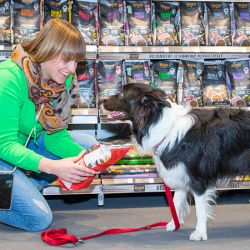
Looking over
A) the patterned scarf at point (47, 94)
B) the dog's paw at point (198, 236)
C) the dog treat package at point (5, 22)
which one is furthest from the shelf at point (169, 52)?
the dog's paw at point (198, 236)

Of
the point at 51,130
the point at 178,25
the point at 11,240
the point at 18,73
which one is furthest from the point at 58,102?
the point at 178,25

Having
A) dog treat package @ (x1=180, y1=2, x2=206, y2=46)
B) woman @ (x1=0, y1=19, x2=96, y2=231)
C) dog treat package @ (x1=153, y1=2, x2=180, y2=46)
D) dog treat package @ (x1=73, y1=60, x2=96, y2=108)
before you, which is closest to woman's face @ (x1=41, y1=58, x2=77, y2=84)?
woman @ (x1=0, y1=19, x2=96, y2=231)

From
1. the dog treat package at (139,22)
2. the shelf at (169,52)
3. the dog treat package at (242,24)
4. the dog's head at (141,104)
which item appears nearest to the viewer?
the dog's head at (141,104)

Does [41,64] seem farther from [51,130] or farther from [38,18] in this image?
[38,18]

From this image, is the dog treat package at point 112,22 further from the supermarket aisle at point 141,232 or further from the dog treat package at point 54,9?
the supermarket aisle at point 141,232

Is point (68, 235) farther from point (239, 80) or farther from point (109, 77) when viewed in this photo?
point (239, 80)

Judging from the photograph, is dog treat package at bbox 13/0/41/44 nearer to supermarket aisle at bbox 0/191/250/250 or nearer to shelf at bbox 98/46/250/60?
shelf at bbox 98/46/250/60

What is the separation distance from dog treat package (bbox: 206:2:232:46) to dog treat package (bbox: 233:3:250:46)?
6 centimetres

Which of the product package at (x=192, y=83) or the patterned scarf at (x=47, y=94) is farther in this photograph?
the product package at (x=192, y=83)

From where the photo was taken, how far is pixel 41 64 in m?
2.64

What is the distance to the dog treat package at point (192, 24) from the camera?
3.95 metres

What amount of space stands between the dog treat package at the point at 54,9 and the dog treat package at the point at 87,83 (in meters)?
0.43

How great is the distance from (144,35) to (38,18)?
88 cm

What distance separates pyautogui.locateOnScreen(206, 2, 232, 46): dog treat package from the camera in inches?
157
